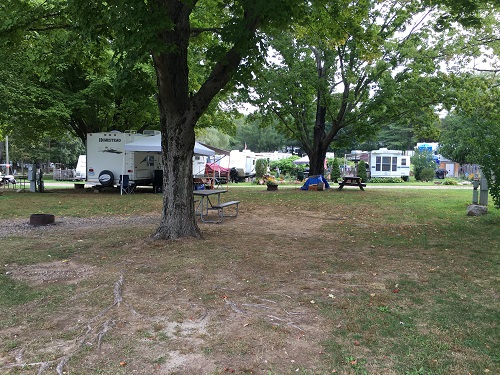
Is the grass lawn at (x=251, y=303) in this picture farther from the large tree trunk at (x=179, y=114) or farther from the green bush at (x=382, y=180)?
the green bush at (x=382, y=180)

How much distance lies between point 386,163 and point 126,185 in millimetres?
25947

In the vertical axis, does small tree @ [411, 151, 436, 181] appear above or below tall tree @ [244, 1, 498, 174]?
below

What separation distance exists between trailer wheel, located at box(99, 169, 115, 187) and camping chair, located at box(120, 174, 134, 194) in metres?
0.69

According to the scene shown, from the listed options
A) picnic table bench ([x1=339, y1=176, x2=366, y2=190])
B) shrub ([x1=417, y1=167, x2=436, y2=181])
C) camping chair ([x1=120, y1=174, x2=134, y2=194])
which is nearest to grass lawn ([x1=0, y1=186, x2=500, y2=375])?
camping chair ([x1=120, y1=174, x2=134, y2=194])

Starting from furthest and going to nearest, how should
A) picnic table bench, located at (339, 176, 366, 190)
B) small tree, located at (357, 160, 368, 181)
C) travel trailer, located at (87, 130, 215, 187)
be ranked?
small tree, located at (357, 160, 368, 181)
picnic table bench, located at (339, 176, 366, 190)
travel trailer, located at (87, 130, 215, 187)

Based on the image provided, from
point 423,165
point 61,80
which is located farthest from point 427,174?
point 61,80

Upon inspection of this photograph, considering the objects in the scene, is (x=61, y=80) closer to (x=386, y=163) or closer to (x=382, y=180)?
(x=382, y=180)

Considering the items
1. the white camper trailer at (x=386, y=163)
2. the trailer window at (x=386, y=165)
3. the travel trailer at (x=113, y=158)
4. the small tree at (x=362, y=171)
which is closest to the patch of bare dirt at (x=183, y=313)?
the travel trailer at (x=113, y=158)

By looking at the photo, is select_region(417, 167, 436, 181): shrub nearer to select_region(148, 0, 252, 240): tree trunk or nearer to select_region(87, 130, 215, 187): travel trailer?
select_region(87, 130, 215, 187): travel trailer

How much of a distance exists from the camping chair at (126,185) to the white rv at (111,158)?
0.34m

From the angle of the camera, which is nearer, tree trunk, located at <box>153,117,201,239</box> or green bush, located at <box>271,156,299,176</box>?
tree trunk, located at <box>153,117,201,239</box>

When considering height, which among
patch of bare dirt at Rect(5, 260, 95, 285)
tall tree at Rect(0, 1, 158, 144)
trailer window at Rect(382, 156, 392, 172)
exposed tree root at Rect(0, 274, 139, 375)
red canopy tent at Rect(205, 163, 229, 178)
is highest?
tall tree at Rect(0, 1, 158, 144)

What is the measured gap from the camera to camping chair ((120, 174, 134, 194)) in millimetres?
17922

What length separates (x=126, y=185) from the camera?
713 inches
